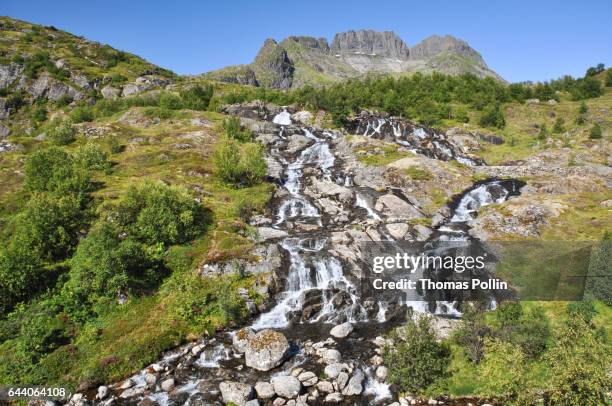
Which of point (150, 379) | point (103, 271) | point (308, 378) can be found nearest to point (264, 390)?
point (308, 378)

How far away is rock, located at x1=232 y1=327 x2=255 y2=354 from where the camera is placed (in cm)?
2936

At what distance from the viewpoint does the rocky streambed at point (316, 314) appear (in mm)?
24734

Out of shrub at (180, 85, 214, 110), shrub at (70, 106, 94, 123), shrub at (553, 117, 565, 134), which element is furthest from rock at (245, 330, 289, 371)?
shrub at (70, 106, 94, 123)

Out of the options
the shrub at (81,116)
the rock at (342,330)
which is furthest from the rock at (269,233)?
the shrub at (81,116)

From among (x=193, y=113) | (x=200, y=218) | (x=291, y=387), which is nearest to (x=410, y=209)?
(x=200, y=218)

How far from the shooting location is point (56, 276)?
3672 centimetres

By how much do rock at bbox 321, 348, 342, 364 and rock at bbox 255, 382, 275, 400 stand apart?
5020 millimetres

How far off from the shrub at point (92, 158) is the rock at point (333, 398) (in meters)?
67.5

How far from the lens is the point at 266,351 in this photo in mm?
27688

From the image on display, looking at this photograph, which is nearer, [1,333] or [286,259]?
[1,333]

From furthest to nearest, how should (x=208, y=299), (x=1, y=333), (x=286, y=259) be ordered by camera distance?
(x=286, y=259), (x=208, y=299), (x=1, y=333)

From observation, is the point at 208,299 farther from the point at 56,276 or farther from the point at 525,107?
the point at 525,107

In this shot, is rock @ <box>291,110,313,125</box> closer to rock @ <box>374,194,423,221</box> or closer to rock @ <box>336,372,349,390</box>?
rock @ <box>374,194,423,221</box>

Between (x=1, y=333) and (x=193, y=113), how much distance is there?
96426 millimetres
